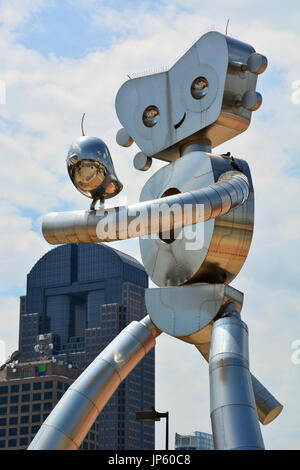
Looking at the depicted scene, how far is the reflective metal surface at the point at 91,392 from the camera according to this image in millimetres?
14922

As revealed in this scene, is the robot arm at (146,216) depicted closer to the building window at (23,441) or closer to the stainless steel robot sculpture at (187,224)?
the stainless steel robot sculpture at (187,224)

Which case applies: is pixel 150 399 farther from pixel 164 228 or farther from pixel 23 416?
pixel 164 228

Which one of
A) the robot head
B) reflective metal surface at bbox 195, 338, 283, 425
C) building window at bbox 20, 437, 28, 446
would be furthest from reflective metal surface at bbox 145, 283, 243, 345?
building window at bbox 20, 437, 28, 446

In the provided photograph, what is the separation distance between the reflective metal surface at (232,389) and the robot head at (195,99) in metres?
3.67

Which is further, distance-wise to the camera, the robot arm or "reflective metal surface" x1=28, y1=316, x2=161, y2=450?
"reflective metal surface" x1=28, y1=316, x2=161, y2=450

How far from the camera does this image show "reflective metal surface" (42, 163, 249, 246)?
14.0 metres

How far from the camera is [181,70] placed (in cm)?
1730

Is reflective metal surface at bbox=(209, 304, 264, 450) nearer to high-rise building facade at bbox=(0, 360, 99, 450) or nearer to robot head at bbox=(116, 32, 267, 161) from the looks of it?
robot head at bbox=(116, 32, 267, 161)

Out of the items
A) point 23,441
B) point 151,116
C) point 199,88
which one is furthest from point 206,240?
point 23,441

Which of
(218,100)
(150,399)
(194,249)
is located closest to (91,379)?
(194,249)

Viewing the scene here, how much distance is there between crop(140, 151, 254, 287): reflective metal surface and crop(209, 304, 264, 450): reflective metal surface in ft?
3.23

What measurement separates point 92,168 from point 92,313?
11726 cm

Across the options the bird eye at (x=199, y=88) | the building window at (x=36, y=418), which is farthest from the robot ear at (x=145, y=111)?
the building window at (x=36, y=418)

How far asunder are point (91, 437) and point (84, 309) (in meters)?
37.9
